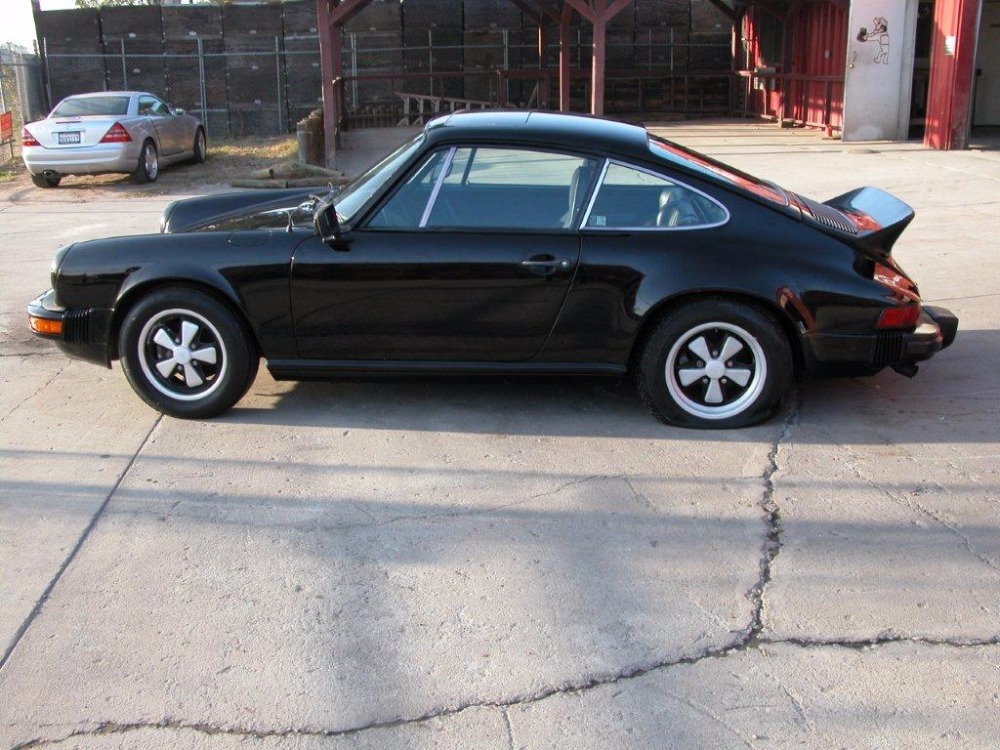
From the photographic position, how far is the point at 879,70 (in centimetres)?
1859

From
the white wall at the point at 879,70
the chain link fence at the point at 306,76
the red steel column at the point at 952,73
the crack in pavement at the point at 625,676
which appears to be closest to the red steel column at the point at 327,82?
the chain link fence at the point at 306,76

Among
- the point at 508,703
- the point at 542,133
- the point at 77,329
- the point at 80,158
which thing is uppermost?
the point at 542,133

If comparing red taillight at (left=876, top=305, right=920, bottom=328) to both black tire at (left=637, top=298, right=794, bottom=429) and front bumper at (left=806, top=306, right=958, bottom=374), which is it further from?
black tire at (left=637, top=298, right=794, bottom=429)

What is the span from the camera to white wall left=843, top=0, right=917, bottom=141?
18.2 meters

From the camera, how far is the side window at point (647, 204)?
5.21 m

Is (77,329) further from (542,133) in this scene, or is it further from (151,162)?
(151,162)

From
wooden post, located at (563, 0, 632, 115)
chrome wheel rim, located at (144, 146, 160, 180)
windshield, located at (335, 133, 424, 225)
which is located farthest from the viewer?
wooden post, located at (563, 0, 632, 115)

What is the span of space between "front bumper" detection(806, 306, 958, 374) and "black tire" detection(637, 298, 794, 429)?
0.16m

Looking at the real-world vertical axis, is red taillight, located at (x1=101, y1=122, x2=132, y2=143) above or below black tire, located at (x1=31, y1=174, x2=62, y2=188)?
above

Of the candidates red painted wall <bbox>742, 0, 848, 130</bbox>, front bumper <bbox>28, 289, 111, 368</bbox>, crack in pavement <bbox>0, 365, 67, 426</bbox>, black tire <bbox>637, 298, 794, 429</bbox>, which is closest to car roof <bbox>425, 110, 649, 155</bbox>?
black tire <bbox>637, 298, 794, 429</bbox>

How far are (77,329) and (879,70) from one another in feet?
54.5

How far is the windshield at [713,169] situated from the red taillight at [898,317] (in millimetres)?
746

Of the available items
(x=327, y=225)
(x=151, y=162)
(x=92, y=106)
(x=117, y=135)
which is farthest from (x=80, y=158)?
(x=327, y=225)

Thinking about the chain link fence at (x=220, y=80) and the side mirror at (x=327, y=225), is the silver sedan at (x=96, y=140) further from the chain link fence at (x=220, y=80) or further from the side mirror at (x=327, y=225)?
the side mirror at (x=327, y=225)
